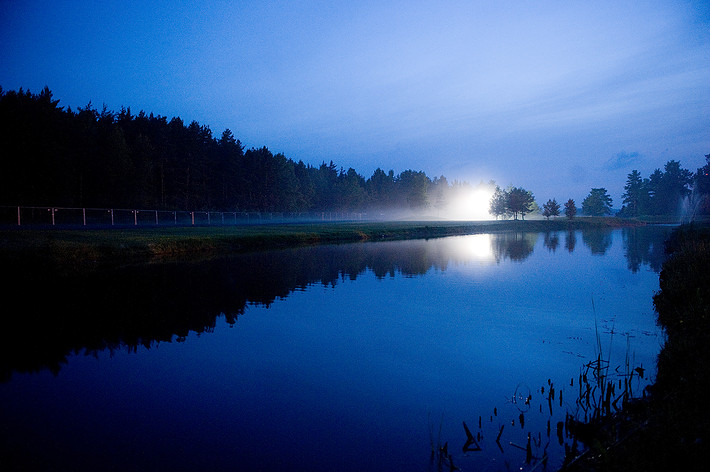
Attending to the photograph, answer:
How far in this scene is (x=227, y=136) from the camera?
91.1 meters

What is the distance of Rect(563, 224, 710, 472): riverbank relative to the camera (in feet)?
15.5

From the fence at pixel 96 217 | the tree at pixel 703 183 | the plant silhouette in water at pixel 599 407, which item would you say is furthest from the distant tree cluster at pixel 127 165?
the tree at pixel 703 183

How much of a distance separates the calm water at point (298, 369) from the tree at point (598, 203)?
15461 cm

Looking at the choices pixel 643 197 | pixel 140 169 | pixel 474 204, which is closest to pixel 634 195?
pixel 643 197

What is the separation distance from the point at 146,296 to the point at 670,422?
720 inches

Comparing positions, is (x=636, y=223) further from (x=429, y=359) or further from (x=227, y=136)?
(x=429, y=359)

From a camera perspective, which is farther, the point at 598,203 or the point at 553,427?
the point at 598,203

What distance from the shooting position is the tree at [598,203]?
155m

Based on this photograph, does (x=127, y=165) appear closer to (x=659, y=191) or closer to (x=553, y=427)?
(x=553, y=427)

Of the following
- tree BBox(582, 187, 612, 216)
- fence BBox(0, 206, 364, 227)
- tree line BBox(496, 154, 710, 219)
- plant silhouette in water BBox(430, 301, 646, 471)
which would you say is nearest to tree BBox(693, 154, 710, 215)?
tree line BBox(496, 154, 710, 219)

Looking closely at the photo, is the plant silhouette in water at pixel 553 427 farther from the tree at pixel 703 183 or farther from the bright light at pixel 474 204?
the bright light at pixel 474 204

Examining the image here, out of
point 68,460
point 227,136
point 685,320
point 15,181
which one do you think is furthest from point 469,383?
point 227,136

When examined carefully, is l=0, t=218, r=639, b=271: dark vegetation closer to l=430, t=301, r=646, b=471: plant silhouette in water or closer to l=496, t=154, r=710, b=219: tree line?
l=430, t=301, r=646, b=471: plant silhouette in water

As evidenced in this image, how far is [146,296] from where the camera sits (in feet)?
59.1
